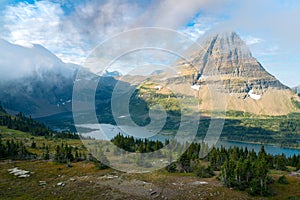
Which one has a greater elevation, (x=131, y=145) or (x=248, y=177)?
(x=131, y=145)

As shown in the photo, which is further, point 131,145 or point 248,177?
point 131,145

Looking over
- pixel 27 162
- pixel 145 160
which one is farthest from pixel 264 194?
pixel 27 162

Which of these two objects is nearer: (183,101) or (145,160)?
(183,101)

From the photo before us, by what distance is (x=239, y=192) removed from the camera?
4509 cm

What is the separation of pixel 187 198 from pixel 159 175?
611 inches

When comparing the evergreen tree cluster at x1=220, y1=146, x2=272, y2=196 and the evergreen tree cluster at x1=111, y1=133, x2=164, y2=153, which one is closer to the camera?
the evergreen tree cluster at x1=220, y1=146, x2=272, y2=196

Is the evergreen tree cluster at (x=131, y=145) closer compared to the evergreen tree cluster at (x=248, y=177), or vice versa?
the evergreen tree cluster at (x=248, y=177)

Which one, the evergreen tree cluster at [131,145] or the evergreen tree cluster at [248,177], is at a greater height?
the evergreen tree cluster at [131,145]

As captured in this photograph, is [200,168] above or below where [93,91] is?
below

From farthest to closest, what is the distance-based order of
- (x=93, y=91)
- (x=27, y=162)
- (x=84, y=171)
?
(x=27, y=162)
(x=84, y=171)
(x=93, y=91)

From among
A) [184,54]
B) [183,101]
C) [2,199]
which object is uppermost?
[184,54]

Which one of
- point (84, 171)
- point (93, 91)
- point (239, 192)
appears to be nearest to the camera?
point (93, 91)

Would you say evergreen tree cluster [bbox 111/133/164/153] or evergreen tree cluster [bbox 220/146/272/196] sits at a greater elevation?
evergreen tree cluster [bbox 111/133/164/153]

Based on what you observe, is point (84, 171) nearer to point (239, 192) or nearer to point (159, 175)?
point (159, 175)
